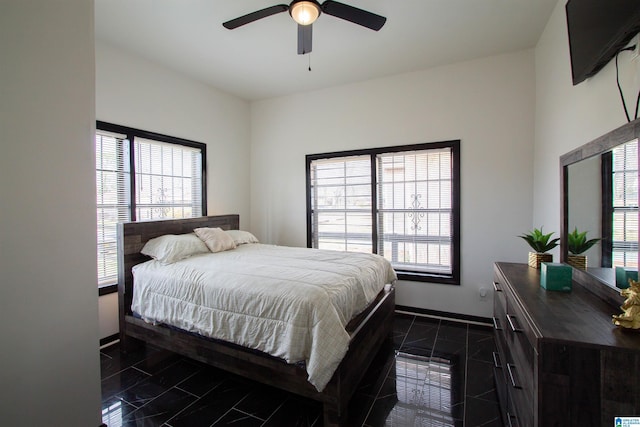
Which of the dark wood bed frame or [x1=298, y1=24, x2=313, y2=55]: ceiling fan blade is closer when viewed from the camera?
the dark wood bed frame

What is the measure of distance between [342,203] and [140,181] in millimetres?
2546

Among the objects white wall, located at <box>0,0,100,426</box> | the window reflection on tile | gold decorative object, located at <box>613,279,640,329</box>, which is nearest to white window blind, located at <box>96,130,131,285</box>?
white wall, located at <box>0,0,100,426</box>

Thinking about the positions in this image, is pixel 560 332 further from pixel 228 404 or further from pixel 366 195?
pixel 366 195

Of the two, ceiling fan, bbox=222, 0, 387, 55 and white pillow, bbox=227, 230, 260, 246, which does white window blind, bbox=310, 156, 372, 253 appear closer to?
white pillow, bbox=227, 230, 260, 246

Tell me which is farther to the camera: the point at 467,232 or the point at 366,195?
the point at 366,195

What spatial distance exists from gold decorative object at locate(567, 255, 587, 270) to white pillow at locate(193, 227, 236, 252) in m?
3.11

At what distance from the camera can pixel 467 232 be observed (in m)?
3.42

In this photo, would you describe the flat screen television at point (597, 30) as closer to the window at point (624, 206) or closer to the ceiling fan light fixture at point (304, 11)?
the window at point (624, 206)

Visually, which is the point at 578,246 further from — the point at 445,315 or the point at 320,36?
the point at 320,36

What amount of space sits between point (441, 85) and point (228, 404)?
Answer: 3.88 meters

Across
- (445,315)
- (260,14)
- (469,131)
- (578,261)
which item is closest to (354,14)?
(260,14)

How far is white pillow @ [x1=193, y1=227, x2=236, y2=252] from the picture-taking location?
129 inches

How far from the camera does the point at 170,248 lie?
2840mm

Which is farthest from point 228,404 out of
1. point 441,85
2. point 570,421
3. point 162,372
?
point 441,85
